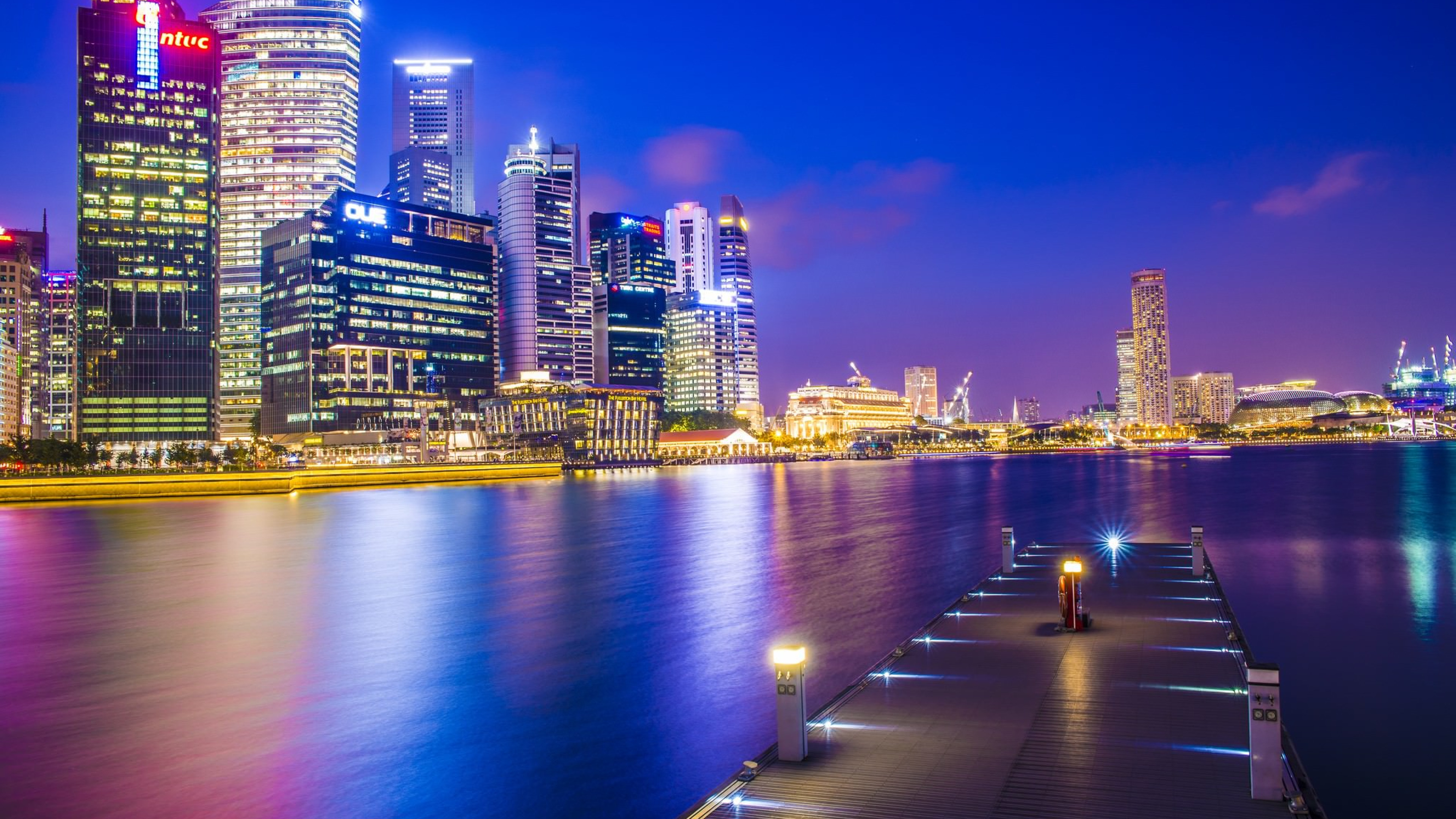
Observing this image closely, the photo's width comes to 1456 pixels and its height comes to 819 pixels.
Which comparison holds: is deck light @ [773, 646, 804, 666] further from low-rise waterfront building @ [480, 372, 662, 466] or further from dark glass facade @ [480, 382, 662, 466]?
dark glass facade @ [480, 382, 662, 466]

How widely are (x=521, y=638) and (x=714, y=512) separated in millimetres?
46608

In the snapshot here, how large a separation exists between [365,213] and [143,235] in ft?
131

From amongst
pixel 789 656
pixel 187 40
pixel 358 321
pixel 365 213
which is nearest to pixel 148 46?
pixel 187 40

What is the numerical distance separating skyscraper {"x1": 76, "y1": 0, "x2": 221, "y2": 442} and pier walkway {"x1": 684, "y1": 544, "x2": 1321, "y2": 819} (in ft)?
607

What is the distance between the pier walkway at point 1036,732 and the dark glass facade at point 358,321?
582ft

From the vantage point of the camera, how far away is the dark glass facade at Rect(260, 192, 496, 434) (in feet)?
583

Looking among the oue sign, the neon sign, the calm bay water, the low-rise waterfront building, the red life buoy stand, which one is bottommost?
the calm bay water

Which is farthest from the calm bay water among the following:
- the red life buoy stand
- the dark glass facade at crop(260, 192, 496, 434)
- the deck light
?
the dark glass facade at crop(260, 192, 496, 434)

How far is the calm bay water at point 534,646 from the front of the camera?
14500 mm

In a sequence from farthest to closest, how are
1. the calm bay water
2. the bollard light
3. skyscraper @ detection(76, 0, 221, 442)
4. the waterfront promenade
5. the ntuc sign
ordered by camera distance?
1. the ntuc sign
2. skyscraper @ detection(76, 0, 221, 442)
3. the waterfront promenade
4. the calm bay water
5. the bollard light

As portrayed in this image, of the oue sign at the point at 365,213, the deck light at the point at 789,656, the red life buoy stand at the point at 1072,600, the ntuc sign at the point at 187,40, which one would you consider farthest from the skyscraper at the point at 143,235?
the deck light at the point at 789,656

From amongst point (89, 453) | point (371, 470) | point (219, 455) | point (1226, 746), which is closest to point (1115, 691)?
point (1226, 746)

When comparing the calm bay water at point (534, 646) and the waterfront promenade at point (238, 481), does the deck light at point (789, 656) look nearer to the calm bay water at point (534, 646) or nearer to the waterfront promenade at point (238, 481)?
the calm bay water at point (534, 646)

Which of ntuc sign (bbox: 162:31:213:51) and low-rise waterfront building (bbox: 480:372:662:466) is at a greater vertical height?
ntuc sign (bbox: 162:31:213:51)
